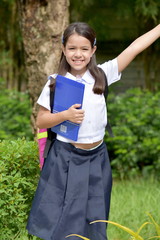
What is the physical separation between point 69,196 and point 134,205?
1752mm

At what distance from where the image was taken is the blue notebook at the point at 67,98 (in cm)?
254

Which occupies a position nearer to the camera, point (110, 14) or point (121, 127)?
point (121, 127)

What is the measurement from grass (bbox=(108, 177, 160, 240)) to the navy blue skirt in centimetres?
73

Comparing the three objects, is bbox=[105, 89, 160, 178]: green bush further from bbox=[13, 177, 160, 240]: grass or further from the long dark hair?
the long dark hair

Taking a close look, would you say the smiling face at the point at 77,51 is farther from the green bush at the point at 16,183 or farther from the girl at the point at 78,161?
the green bush at the point at 16,183

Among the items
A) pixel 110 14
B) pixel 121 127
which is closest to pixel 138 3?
pixel 121 127

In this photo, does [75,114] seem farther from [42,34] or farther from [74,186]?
[42,34]

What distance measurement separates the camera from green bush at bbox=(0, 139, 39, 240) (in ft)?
9.82

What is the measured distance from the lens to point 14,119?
577cm

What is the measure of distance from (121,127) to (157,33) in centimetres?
287

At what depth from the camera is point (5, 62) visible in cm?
832

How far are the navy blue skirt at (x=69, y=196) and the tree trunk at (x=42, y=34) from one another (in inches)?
63.1

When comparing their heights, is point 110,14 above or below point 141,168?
above

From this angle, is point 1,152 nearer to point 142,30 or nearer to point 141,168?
point 141,168
